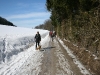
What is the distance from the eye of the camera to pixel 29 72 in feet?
27.1

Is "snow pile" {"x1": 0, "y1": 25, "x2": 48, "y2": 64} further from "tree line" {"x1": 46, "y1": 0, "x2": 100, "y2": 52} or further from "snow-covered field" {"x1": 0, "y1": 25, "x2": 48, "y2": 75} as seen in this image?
"tree line" {"x1": 46, "y1": 0, "x2": 100, "y2": 52}

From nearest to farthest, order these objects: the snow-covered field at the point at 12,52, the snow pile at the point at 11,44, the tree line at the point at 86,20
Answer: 1. the tree line at the point at 86,20
2. the snow-covered field at the point at 12,52
3. the snow pile at the point at 11,44

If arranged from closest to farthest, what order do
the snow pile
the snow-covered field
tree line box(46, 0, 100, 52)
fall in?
tree line box(46, 0, 100, 52) < the snow-covered field < the snow pile

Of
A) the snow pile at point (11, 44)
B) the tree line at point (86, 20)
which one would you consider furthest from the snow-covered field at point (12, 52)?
the tree line at point (86, 20)

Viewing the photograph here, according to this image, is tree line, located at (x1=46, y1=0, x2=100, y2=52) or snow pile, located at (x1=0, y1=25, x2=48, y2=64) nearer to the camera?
tree line, located at (x1=46, y1=0, x2=100, y2=52)

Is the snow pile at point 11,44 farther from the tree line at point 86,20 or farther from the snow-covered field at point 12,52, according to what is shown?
the tree line at point 86,20

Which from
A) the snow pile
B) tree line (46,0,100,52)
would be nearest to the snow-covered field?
the snow pile

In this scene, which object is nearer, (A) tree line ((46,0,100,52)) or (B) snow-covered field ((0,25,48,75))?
(A) tree line ((46,0,100,52))

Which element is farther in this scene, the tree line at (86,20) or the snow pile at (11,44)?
the snow pile at (11,44)

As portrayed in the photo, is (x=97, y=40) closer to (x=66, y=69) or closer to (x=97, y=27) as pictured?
(x=97, y=27)

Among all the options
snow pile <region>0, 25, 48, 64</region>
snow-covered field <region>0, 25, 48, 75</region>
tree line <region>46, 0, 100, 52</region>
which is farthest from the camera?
snow pile <region>0, 25, 48, 64</region>

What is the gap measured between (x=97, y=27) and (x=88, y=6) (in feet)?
12.6

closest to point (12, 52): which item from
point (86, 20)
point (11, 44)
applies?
point (11, 44)

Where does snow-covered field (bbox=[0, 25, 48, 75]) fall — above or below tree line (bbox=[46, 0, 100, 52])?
below
